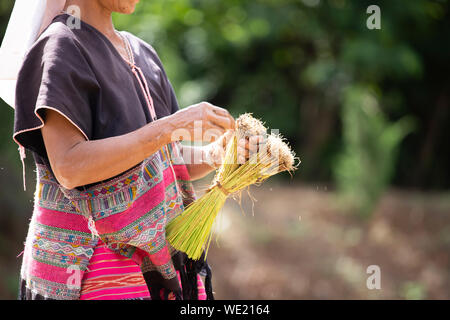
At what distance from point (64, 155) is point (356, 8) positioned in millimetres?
6946

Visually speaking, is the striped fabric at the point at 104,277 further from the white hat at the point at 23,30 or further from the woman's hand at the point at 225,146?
the white hat at the point at 23,30

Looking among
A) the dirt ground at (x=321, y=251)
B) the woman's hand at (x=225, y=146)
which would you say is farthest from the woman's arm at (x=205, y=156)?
the dirt ground at (x=321, y=251)

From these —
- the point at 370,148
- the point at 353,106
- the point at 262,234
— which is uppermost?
the point at 353,106

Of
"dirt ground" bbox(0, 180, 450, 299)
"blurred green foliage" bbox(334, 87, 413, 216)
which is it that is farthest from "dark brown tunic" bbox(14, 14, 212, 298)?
"blurred green foliage" bbox(334, 87, 413, 216)

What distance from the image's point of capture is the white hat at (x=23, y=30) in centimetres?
145

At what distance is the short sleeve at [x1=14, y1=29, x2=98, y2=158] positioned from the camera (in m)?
1.27

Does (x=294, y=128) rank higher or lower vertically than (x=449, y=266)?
higher

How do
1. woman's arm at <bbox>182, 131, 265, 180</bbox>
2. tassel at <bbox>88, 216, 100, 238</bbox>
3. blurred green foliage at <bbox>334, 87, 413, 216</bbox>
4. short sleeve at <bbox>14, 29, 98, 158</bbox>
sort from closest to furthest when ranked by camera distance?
short sleeve at <bbox>14, 29, 98, 158</bbox> < tassel at <bbox>88, 216, 100, 238</bbox> < woman's arm at <bbox>182, 131, 265, 180</bbox> < blurred green foliage at <bbox>334, 87, 413, 216</bbox>

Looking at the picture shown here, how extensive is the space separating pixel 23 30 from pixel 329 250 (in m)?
4.88

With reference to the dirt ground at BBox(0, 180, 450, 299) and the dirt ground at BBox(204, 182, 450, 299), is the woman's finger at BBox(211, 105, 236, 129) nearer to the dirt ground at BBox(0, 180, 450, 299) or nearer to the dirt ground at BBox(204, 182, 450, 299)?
the dirt ground at BBox(0, 180, 450, 299)

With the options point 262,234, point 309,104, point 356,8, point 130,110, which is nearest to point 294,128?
point 309,104

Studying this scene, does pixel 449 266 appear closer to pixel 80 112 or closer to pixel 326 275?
pixel 326 275

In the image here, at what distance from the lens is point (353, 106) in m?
6.11

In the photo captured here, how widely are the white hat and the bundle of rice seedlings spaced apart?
2.15ft
